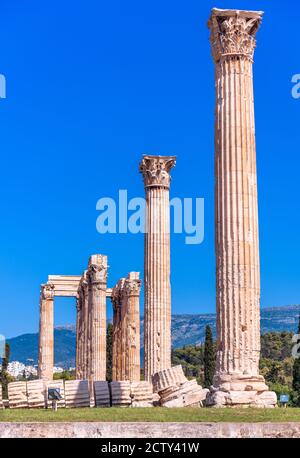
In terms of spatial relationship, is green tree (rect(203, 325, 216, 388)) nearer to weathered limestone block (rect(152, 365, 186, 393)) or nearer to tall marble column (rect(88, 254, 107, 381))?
tall marble column (rect(88, 254, 107, 381))

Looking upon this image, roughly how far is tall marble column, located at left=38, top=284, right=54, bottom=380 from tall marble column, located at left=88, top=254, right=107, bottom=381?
15787 millimetres

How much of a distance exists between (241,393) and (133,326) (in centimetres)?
2699

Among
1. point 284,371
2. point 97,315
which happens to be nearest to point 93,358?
point 97,315

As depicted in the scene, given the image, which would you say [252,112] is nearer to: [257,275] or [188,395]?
[257,275]

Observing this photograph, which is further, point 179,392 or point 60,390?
point 179,392

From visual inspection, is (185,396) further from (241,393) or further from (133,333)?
(133,333)

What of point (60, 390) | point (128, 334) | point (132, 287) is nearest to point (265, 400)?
point (60, 390)

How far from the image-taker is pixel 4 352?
334 ft

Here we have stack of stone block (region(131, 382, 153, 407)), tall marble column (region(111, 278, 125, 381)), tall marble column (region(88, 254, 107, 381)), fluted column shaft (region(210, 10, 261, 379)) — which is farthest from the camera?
tall marble column (region(111, 278, 125, 381))

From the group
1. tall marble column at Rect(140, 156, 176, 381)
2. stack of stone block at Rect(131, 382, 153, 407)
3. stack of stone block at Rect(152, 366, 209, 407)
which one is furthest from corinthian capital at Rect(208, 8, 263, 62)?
tall marble column at Rect(140, 156, 176, 381)

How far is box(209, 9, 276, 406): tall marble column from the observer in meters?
25.7

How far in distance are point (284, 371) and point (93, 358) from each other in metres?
93.6

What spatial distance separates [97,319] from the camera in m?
53.8

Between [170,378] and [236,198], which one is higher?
[236,198]
